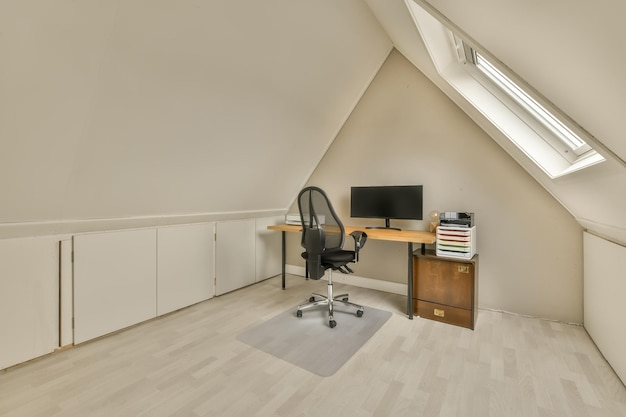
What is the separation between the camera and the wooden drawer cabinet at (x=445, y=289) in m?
2.64

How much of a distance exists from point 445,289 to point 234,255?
2.49 meters

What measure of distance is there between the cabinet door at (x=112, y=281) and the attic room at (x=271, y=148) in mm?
17

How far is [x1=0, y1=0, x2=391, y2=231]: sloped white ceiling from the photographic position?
5.04 feet

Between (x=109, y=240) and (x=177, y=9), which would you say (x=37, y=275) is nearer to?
(x=109, y=240)

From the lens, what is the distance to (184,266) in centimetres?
313

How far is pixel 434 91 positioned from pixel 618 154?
7.75 ft

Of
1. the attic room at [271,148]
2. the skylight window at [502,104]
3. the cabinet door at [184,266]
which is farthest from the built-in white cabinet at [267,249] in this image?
the skylight window at [502,104]

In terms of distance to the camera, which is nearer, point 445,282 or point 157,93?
point 157,93

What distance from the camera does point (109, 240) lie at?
2512 millimetres

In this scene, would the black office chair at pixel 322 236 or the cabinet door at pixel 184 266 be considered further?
the cabinet door at pixel 184 266

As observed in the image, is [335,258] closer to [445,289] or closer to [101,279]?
[445,289]

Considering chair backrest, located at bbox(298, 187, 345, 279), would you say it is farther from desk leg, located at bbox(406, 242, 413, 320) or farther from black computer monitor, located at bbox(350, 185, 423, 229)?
black computer monitor, located at bbox(350, 185, 423, 229)

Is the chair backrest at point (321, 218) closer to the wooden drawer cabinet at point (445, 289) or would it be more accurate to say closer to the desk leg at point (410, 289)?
the desk leg at point (410, 289)

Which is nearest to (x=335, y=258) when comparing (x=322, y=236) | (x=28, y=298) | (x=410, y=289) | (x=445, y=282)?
(x=322, y=236)
